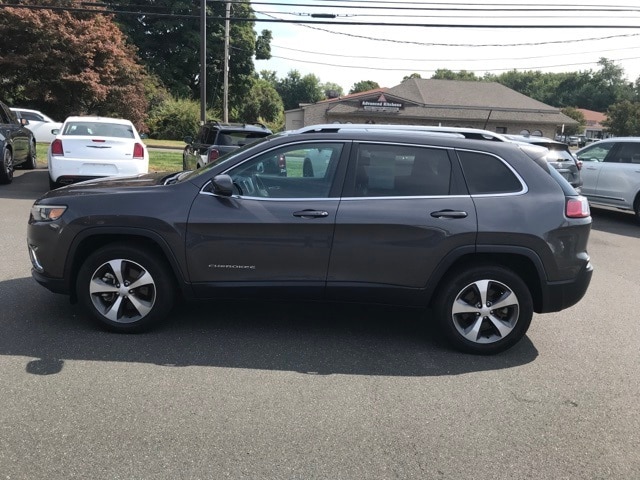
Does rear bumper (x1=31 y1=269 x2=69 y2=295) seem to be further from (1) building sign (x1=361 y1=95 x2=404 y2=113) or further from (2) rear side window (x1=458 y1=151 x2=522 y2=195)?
(1) building sign (x1=361 y1=95 x2=404 y2=113)

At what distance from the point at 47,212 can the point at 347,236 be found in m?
2.47

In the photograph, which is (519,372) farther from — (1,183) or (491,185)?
(1,183)

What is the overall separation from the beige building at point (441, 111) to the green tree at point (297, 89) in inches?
3106

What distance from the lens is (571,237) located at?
450cm

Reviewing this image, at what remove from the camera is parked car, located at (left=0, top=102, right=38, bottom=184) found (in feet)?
40.2

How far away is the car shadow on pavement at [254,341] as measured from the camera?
13.9 feet

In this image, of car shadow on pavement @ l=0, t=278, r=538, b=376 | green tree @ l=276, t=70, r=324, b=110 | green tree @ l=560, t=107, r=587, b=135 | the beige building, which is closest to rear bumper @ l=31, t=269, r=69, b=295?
car shadow on pavement @ l=0, t=278, r=538, b=376

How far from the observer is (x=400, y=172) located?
4602mm

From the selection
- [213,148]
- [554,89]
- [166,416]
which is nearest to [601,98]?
[554,89]

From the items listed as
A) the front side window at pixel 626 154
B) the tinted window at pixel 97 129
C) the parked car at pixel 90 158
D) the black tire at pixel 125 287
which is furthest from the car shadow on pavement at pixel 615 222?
the tinted window at pixel 97 129

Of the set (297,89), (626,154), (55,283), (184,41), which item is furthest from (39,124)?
(297,89)

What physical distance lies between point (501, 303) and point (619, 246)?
253 inches

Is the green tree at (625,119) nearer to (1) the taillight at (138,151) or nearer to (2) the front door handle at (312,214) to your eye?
(1) the taillight at (138,151)

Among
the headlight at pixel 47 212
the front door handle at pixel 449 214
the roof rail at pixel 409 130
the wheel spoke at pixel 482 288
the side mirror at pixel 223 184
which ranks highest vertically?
the roof rail at pixel 409 130
